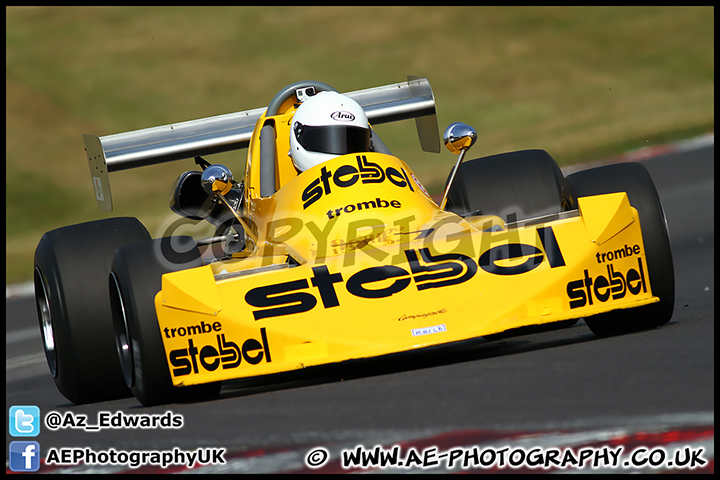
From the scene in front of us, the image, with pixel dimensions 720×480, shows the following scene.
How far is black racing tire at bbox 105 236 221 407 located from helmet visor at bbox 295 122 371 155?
4.99ft

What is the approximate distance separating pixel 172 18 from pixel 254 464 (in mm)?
36207

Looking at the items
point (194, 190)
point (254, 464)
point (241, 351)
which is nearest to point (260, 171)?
point (194, 190)

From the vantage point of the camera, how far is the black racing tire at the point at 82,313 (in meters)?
7.03

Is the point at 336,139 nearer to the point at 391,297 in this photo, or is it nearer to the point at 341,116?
the point at 341,116

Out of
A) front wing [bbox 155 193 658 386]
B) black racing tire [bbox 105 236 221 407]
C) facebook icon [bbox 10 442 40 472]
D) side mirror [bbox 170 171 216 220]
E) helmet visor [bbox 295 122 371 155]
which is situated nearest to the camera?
facebook icon [bbox 10 442 40 472]

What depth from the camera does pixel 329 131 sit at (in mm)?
7699

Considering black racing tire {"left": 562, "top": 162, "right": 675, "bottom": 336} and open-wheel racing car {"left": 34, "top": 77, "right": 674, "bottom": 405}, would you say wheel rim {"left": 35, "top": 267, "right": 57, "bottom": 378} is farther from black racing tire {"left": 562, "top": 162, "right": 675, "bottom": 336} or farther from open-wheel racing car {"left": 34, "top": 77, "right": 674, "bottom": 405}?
black racing tire {"left": 562, "top": 162, "right": 675, "bottom": 336}

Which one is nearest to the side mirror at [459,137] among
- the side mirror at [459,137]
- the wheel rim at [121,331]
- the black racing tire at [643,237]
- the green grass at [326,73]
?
the side mirror at [459,137]

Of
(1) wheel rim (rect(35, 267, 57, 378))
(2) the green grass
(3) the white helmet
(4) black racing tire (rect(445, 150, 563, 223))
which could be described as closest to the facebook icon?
(1) wheel rim (rect(35, 267, 57, 378))

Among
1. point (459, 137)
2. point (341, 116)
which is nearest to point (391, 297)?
point (459, 137)

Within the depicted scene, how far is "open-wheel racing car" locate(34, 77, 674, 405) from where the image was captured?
593 cm

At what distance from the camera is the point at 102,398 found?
23.5 ft

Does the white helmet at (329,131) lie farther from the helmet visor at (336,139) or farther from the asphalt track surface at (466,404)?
the asphalt track surface at (466,404)

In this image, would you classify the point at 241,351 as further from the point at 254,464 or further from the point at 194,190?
the point at 194,190
